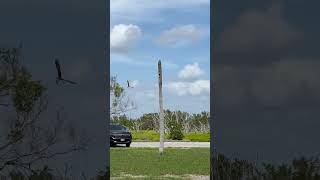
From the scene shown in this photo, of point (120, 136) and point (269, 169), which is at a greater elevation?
point (269, 169)

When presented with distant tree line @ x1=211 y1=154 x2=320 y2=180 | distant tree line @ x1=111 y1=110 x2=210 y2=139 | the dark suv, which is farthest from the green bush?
distant tree line @ x1=211 y1=154 x2=320 y2=180

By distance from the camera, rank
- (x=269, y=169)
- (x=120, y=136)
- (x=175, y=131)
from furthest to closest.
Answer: (x=175, y=131), (x=120, y=136), (x=269, y=169)

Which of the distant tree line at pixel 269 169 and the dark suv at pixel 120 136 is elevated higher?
the distant tree line at pixel 269 169

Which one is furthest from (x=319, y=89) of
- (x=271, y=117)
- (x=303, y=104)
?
(x=271, y=117)

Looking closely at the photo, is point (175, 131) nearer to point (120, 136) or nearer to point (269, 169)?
point (120, 136)

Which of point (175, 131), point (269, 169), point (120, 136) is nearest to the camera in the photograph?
point (269, 169)

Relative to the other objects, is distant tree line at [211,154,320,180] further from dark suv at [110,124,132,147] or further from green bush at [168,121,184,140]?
green bush at [168,121,184,140]

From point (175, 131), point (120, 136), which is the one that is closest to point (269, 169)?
point (120, 136)

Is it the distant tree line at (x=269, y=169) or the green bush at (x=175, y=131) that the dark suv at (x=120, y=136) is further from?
the distant tree line at (x=269, y=169)

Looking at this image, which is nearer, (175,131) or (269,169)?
(269,169)

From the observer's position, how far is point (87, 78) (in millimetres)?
3168

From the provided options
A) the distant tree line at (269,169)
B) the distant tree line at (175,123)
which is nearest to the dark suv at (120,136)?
the distant tree line at (175,123)

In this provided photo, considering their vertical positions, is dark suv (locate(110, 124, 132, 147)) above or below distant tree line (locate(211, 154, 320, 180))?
below

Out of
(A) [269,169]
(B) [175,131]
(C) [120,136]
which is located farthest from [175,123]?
(A) [269,169]
